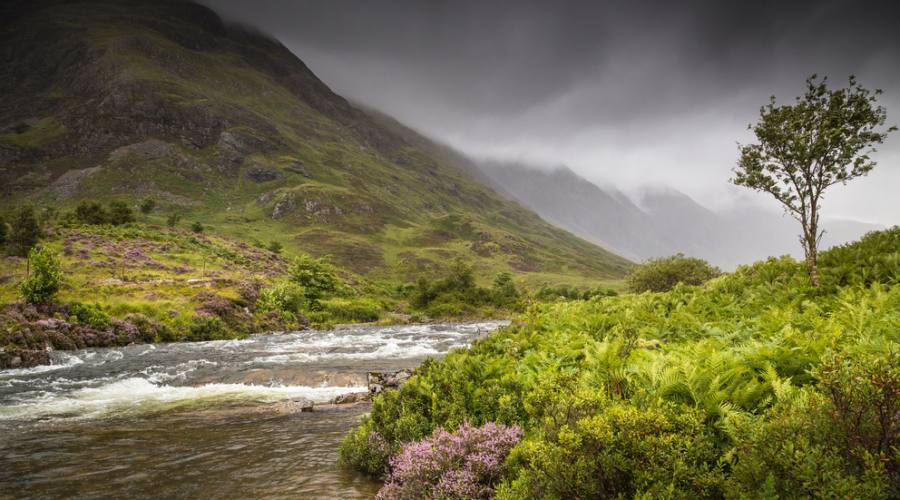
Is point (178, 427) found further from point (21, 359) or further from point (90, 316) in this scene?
point (90, 316)

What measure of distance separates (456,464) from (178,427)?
10.5 metres

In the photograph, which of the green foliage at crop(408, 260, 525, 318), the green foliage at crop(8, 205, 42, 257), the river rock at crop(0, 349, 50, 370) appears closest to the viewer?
the river rock at crop(0, 349, 50, 370)

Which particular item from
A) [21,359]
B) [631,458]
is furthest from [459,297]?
[631,458]

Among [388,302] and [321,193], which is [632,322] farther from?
[321,193]

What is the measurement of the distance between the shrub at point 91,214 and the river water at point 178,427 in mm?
58503

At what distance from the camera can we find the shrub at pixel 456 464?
6176 millimetres

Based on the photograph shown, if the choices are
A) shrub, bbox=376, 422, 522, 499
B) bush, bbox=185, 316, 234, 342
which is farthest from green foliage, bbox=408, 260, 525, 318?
shrub, bbox=376, 422, 522, 499

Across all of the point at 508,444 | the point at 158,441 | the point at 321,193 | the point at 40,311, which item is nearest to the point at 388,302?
the point at 40,311

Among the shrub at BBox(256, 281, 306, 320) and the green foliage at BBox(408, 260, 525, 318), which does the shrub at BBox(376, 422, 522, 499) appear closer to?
the shrub at BBox(256, 281, 306, 320)

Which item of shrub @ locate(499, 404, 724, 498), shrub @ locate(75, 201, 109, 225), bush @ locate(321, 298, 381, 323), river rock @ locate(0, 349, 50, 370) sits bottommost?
bush @ locate(321, 298, 381, 323)

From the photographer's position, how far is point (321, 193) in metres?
196

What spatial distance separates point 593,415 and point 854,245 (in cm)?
1634

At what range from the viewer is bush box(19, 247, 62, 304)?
3369cm

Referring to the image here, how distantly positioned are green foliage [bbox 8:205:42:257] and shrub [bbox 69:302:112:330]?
816 inches
